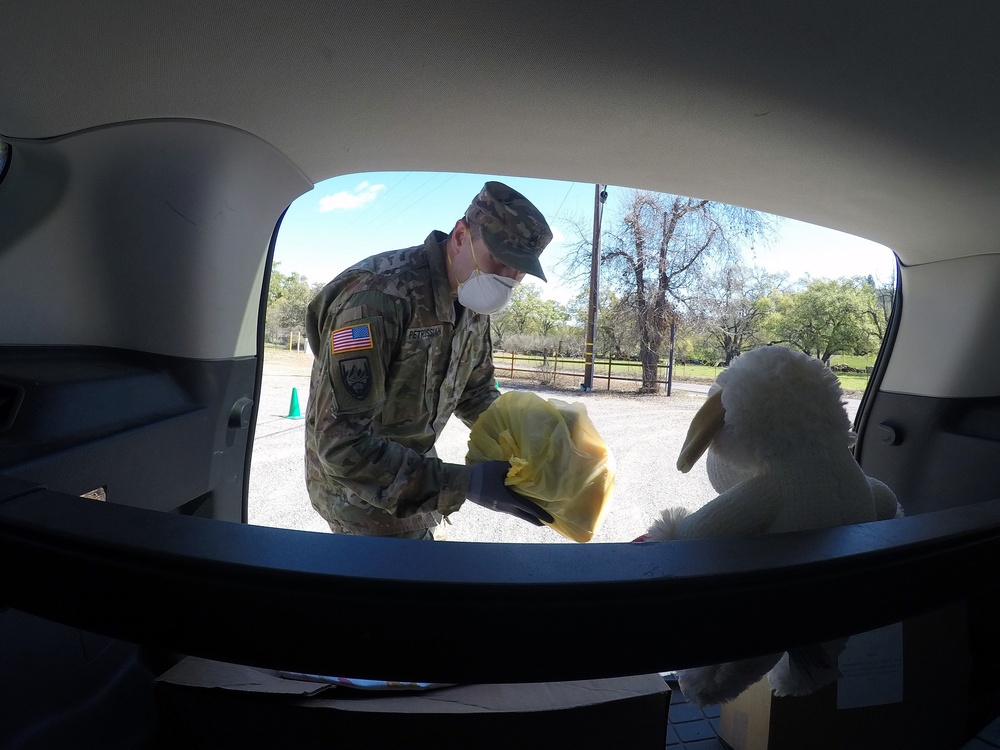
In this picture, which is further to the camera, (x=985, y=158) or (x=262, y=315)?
(x=262, y=315)

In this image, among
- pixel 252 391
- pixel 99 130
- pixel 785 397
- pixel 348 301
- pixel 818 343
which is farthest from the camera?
pixel 818 343

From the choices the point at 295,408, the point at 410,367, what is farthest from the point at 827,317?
the point at 295,408

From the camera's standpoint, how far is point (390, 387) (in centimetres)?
160

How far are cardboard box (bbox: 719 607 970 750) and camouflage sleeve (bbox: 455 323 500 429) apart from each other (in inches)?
46.8

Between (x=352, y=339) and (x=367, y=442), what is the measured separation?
0.29 meters

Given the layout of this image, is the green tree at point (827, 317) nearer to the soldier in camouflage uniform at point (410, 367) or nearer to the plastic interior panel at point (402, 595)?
the soldier in camouflage uniform at point (410, 367)

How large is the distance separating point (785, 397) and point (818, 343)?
1.47 m

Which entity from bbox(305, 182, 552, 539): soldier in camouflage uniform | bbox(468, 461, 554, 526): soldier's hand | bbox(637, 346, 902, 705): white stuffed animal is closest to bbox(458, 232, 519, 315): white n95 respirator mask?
bbox(305, 182, 552, 539): soldier in camouflage uniform

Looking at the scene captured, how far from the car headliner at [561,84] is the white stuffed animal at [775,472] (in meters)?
0.65

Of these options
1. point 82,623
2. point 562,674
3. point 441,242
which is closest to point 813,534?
point 562,674

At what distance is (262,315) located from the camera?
1765 millimetres

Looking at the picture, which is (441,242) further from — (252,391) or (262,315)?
(252,391)

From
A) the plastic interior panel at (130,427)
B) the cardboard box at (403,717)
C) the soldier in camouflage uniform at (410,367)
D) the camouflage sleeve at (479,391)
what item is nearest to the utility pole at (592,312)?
the camouflage sleeve at (479,391)

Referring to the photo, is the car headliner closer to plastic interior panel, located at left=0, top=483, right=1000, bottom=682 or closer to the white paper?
plastic interior panel, located at left=0, top=483, right=1000, bottom=682
